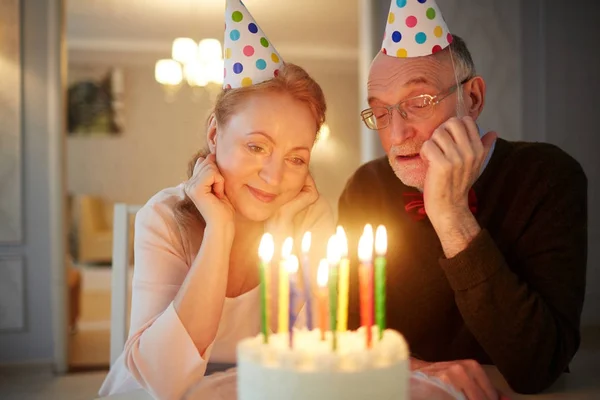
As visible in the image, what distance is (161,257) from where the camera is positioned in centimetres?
106

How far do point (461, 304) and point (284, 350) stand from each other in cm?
56

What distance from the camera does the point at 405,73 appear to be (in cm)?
116

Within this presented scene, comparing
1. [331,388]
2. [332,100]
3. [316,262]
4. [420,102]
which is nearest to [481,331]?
[316,262]

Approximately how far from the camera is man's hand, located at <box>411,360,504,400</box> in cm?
89

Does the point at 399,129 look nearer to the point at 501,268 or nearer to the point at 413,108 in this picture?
the point at 413,108

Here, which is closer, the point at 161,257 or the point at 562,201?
the point at 161,257

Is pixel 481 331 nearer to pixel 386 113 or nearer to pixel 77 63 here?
pixel 386 113

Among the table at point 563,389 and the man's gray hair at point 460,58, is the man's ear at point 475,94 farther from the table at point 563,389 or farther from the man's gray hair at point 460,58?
the table at point 563,389

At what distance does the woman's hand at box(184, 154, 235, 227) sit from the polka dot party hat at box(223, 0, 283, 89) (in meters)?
0.16

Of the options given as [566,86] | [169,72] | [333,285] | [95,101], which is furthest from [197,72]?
[333,285]

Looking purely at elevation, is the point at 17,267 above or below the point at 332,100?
below

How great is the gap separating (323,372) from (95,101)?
325 inches

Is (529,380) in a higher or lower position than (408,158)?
lower

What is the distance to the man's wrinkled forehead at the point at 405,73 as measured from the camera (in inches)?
45.7
